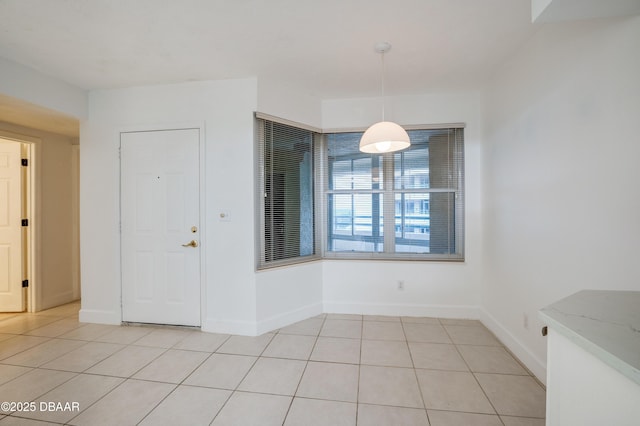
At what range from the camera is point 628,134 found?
1.38 meters

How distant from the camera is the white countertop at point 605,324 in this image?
2.20 feet

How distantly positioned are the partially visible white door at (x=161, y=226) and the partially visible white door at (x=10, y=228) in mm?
1698

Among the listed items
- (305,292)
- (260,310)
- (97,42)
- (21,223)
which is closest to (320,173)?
(305,292)

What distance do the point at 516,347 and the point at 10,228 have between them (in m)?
5.95

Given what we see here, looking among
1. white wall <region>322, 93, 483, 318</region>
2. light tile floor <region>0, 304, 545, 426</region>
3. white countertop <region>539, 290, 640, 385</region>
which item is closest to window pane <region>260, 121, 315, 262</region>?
white wall <region>322, 93, 483, 318</region>

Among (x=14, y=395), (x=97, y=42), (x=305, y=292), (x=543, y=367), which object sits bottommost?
(x=14, y=395)

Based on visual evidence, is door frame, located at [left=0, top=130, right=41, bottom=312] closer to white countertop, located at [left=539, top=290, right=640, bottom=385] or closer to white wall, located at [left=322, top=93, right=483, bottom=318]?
white wall, located at [left=322, top=93, right=483, bottom=318]

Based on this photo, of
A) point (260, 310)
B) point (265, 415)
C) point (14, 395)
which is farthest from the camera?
point (260, 310)

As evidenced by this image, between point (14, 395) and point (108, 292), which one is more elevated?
point (108, 292)

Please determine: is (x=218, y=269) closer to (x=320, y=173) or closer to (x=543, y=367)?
(x=320, y=173)

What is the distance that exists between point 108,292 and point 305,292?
7.50 ft

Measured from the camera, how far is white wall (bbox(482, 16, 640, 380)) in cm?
141

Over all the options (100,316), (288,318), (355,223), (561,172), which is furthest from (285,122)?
(100,316)

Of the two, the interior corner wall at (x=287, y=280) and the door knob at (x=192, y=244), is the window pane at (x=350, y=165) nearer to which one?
the interior corner wall at (x=287, y=280)
